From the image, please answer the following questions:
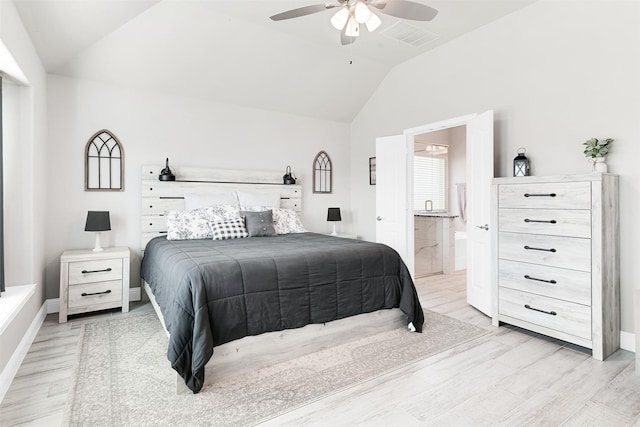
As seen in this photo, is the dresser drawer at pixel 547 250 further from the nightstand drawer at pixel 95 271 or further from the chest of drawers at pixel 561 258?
the nightstand drawer at pixel 95 271

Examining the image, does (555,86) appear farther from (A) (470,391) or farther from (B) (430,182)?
(B) (430,182)

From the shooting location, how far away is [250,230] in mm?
3797

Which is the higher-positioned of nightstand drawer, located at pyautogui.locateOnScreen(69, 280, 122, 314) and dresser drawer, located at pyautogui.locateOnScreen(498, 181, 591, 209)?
dresser drawer, located at pyautogui.locateOnScreen(498, 181, 591, 209)

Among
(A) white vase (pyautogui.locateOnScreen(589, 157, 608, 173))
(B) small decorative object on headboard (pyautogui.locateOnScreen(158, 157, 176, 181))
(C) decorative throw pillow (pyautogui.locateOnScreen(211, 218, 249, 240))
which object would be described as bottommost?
(C) decorative throw pillow (pyautogui.locateOnScreen(211, 218, 249, 240))

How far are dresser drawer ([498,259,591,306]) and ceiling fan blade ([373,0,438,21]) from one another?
2123 mm

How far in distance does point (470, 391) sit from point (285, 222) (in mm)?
2768

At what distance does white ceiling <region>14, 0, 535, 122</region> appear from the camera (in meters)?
3.02

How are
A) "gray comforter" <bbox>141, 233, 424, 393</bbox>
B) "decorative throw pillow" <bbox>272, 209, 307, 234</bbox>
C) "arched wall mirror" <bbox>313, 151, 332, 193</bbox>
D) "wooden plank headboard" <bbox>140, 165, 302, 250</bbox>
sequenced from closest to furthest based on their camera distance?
"gray comforter" <bbox>141, 233, 424, 393</bbox>
"wooden plank headboard" <bbox>140, 165, 302, 250</bbox>
"decorative throw pillow" <bbox>272, 209, 307, 234</bbox>
"arched wall mirror" <bbox>313, 151, 332, 193</bbox>

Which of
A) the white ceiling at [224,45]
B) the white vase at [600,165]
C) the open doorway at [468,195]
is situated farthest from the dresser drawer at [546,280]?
the white ceiling at [224,45]

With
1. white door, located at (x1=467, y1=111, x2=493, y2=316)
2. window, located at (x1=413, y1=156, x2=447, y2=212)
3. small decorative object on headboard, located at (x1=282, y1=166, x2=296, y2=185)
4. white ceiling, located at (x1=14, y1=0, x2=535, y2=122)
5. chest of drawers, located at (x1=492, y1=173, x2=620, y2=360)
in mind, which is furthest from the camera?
window, located at (x1=413, y1=156, x2=447, y2=212)

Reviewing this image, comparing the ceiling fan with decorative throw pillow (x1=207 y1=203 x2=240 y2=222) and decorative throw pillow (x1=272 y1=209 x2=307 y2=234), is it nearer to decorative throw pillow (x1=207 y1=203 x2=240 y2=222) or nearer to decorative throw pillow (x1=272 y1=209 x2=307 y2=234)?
decorative throw pillow (x1=207 y1=203 x2=240 y2=222)

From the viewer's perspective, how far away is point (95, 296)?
3326mm

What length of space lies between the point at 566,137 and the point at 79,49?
4632 mm

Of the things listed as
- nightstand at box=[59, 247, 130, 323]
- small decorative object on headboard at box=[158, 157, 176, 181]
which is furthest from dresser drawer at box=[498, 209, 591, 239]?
nightstand at box=[59, 247, 130, 323]
